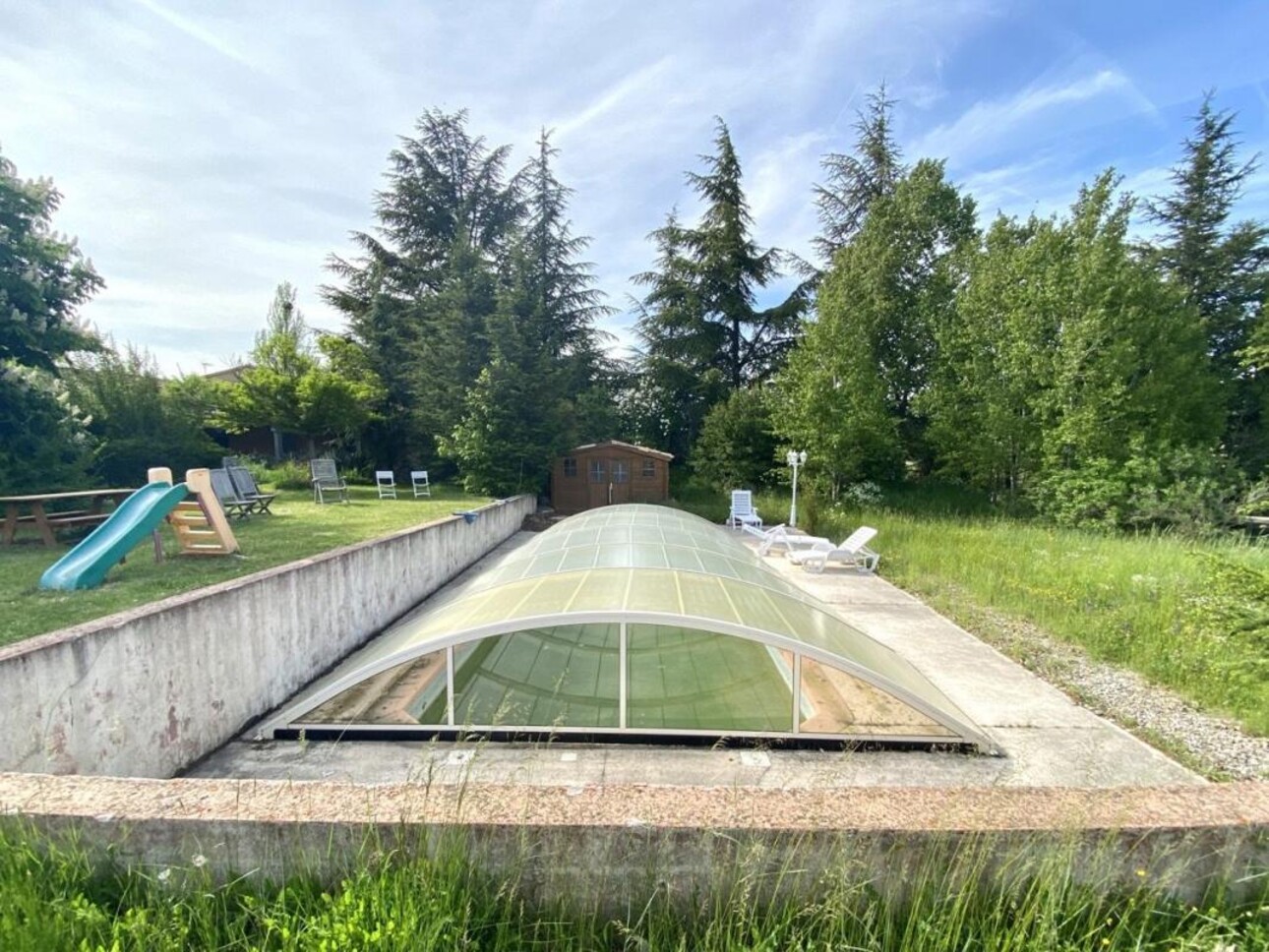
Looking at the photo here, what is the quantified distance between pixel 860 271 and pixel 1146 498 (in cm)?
1117

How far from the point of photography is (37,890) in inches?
61.1

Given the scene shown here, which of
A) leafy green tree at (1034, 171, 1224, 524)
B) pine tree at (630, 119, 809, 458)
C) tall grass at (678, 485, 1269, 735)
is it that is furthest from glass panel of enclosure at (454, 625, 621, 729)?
pine tree at (630, 119, 809, 458)

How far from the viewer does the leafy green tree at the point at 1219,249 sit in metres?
18.7

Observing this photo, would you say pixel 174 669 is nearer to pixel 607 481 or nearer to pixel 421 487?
pixel 607 481

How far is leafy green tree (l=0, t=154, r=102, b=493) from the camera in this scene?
9180mm

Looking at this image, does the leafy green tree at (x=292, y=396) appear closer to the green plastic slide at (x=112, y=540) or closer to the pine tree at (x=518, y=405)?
the pine tree at (x=518, y=405)

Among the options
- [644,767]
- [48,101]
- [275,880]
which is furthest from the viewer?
[48,101]

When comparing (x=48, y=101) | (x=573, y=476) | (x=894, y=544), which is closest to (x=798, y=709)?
(x=894, y=544)

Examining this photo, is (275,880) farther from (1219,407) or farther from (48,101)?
(1219,407)

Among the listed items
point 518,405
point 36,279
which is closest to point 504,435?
point 518,405

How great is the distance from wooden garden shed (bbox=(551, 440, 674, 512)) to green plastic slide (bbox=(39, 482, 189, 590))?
11.9 m

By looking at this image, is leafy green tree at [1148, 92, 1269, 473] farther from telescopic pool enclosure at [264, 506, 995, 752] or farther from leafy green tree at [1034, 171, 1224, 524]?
telescopic pool enclosure at [264, 506, 995, 752]

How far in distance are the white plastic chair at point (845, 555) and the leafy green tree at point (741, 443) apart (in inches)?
327

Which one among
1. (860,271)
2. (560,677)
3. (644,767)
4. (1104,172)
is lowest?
(644,767)
